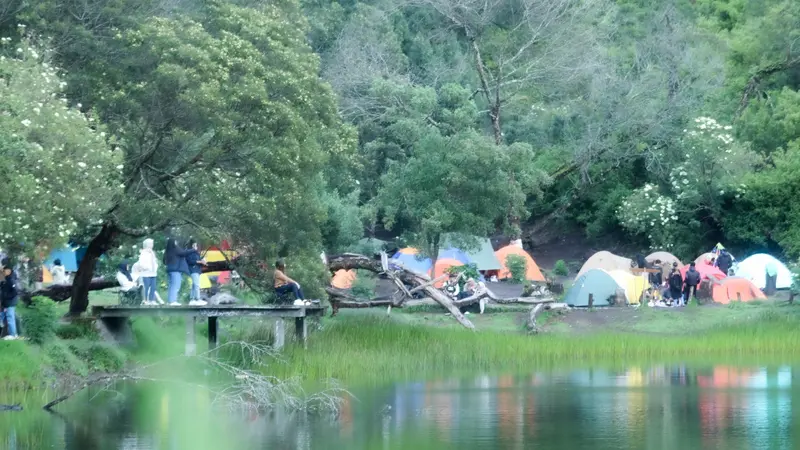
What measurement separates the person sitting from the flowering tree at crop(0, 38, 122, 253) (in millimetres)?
4741

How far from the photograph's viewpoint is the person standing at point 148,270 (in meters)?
26.6

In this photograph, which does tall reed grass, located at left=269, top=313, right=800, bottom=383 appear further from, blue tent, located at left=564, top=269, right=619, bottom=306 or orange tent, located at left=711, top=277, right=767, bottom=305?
blue tent, located at left=564, top=269, right=619, bottom=306

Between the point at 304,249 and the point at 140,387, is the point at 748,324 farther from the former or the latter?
the point at 140,387

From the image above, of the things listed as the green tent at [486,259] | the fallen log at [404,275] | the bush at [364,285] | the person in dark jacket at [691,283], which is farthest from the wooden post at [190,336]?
the green tent at [486,259]

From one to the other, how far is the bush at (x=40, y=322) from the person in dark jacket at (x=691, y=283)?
19.0m

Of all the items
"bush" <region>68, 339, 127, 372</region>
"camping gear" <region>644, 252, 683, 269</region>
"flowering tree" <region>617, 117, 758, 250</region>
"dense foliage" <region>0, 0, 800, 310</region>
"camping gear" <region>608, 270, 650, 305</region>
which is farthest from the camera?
"flowering tree" <region>617, 117, 758, 250</region>

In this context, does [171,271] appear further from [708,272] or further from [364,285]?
[708,272]

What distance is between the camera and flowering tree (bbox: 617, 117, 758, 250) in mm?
45219

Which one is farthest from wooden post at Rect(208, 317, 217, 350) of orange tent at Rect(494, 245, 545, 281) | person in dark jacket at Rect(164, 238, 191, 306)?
orange tent at Rect(494, 245, 545, 281)

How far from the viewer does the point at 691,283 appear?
122 ft

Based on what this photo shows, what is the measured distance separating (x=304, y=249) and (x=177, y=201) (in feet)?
10.4

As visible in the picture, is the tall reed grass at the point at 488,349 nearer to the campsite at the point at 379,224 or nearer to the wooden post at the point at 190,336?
the campsite at the point at 379,224

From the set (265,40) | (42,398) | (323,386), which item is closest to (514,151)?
(265,40)

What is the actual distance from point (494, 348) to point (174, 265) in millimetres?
7127
